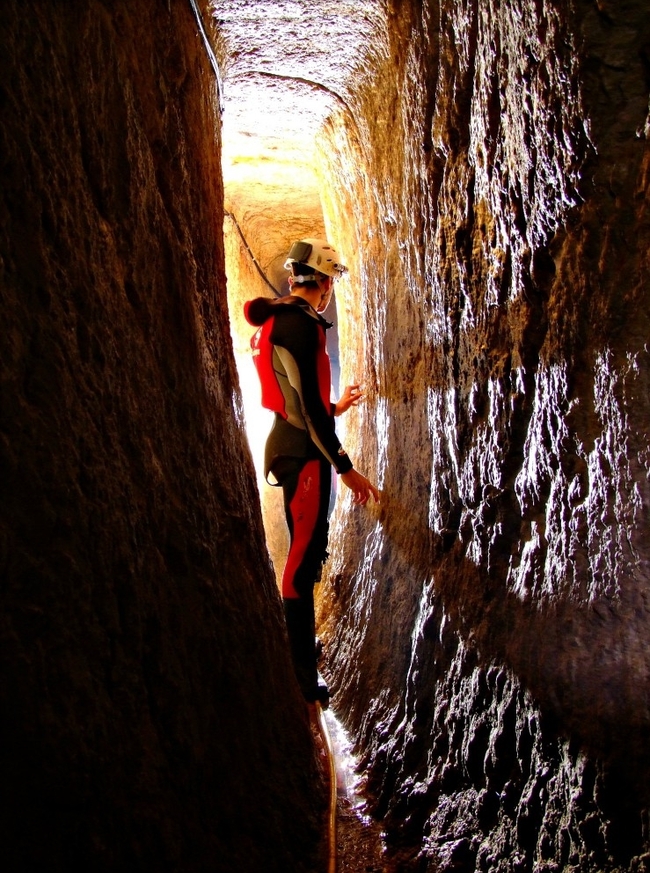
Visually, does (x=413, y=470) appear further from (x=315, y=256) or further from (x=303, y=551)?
(x=315, y=256)

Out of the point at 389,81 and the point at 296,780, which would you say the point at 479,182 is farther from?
the point at 296,780

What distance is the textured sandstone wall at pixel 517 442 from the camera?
4.81 ft

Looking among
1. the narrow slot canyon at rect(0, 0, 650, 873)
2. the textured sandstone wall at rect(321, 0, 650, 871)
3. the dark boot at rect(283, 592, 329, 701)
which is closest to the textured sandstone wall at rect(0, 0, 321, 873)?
the narrow slot canyon at rect(0, 0, 650, 873)

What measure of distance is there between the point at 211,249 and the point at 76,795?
2.43 m

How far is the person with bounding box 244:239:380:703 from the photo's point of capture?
3.47 metres

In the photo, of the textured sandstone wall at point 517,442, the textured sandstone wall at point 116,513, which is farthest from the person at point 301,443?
the textured sandstone wall at point 116,513

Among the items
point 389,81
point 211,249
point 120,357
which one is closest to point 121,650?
point 120,357

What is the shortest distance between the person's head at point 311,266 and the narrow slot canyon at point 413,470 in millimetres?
753

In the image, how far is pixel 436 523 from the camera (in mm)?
2715

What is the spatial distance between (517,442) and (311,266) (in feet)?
7.04

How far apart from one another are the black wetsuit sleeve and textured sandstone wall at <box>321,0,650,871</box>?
42 cm

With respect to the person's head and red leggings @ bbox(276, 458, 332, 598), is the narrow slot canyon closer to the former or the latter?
red leggings @ bbox(276, 458, 332, 598)

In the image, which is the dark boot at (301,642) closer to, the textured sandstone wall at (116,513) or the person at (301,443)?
the person at (301,443)

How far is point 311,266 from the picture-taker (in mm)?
3752
